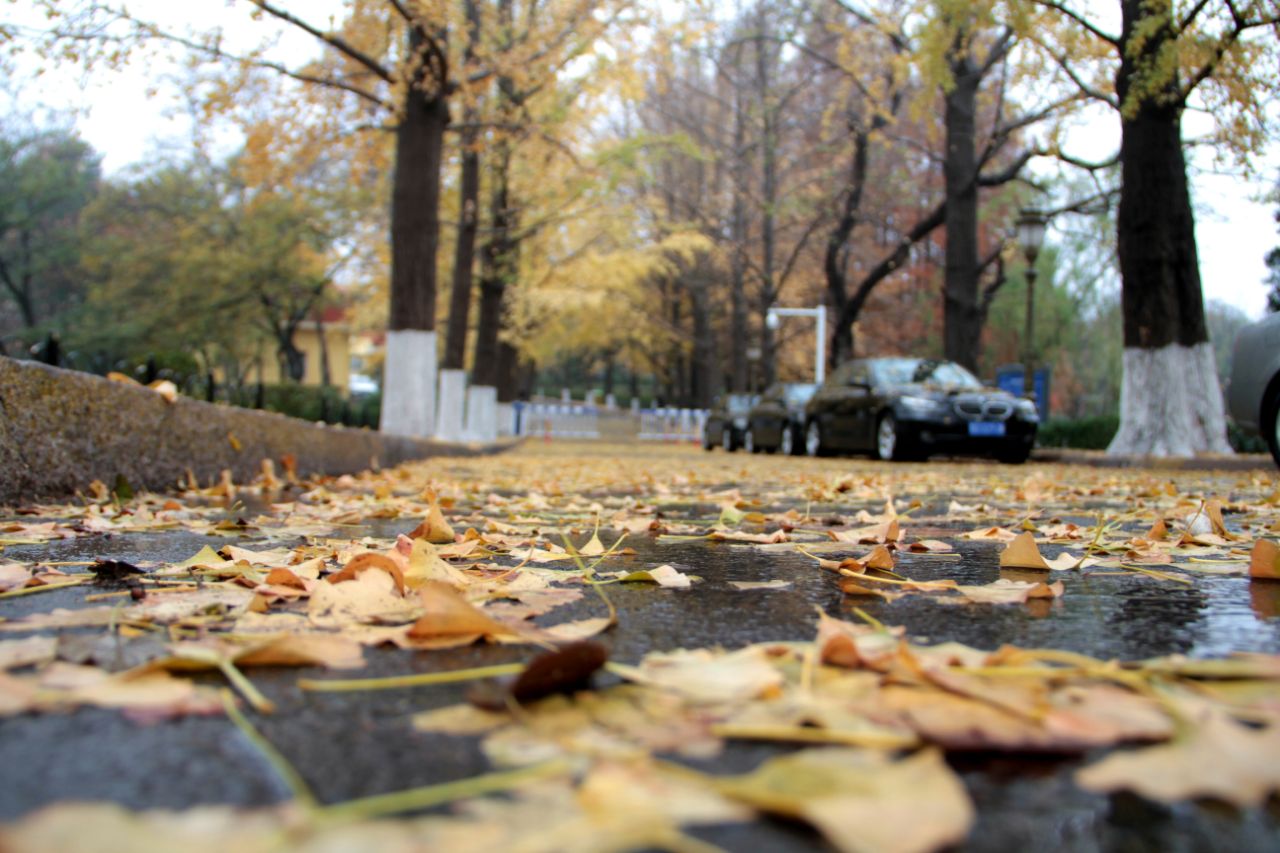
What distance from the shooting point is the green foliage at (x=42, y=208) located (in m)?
39.3

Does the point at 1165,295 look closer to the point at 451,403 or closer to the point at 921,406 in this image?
the point at 921,406

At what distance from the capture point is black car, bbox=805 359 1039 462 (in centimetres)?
1395

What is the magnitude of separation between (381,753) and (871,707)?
24.0 inches

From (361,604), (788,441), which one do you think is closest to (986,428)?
(788,441)

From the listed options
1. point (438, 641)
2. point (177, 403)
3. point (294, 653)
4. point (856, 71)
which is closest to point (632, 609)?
point (438, 641)

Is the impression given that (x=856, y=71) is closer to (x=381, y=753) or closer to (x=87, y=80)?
(x=87, y=80)

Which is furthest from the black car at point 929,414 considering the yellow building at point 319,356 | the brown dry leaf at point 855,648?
the yellow building at point 319,356

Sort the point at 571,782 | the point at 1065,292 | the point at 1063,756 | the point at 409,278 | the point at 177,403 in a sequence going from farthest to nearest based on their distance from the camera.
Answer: the point at 1065,292 → the point at 409,278 → the point at 177,403 → the point at 1063,756 → the point at 571,782

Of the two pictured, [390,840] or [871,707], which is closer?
[390,840]

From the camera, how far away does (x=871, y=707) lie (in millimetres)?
1322

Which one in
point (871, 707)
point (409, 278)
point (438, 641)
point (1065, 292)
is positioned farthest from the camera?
point (1065, 292)

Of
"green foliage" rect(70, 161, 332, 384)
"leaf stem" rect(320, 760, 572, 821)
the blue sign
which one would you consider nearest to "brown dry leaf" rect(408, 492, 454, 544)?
"leaf stem" rect(320, 760, 572, 821)

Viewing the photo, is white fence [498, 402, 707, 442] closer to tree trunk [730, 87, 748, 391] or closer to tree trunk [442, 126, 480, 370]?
tree trunk [730, 87, 748, 391]

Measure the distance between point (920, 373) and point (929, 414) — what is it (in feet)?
4.32
